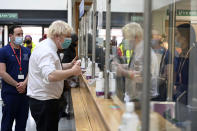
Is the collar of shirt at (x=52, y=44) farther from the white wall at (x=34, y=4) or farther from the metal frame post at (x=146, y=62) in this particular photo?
the white wall at (x=34, y=4)

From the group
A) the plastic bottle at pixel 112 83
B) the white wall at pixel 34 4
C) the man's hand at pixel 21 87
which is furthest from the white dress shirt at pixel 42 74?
the white wall at pixel 34 4

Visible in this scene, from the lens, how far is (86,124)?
3.70 m

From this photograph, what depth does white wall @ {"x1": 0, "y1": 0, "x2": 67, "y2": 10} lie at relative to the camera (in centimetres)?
1246

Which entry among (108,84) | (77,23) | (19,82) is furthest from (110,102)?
(77,23)

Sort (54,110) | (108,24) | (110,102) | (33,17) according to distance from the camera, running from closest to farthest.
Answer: (110,102)
(108,24)
(54,110)
(33,17)

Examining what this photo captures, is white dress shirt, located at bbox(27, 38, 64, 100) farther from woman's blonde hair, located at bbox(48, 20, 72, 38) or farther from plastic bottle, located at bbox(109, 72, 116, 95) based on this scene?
A: plastic bottle, located at bbox(109, 72, 116, 95)

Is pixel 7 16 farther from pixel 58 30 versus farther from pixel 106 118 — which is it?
pixel 106 118

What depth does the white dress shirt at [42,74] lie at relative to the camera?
3.12 metres

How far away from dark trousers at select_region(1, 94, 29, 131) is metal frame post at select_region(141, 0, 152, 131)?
3279 millimetres

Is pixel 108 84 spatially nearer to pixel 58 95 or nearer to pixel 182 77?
pixel 58 95

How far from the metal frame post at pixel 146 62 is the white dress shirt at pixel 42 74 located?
5.90ft

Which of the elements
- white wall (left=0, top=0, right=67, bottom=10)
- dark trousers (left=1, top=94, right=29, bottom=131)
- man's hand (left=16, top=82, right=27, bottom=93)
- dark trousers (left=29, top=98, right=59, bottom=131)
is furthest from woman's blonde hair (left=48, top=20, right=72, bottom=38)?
white wall (left=0, top=0, right=67, bottom=10)

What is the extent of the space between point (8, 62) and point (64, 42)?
139 centimetres

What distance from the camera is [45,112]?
3311 millimetres
